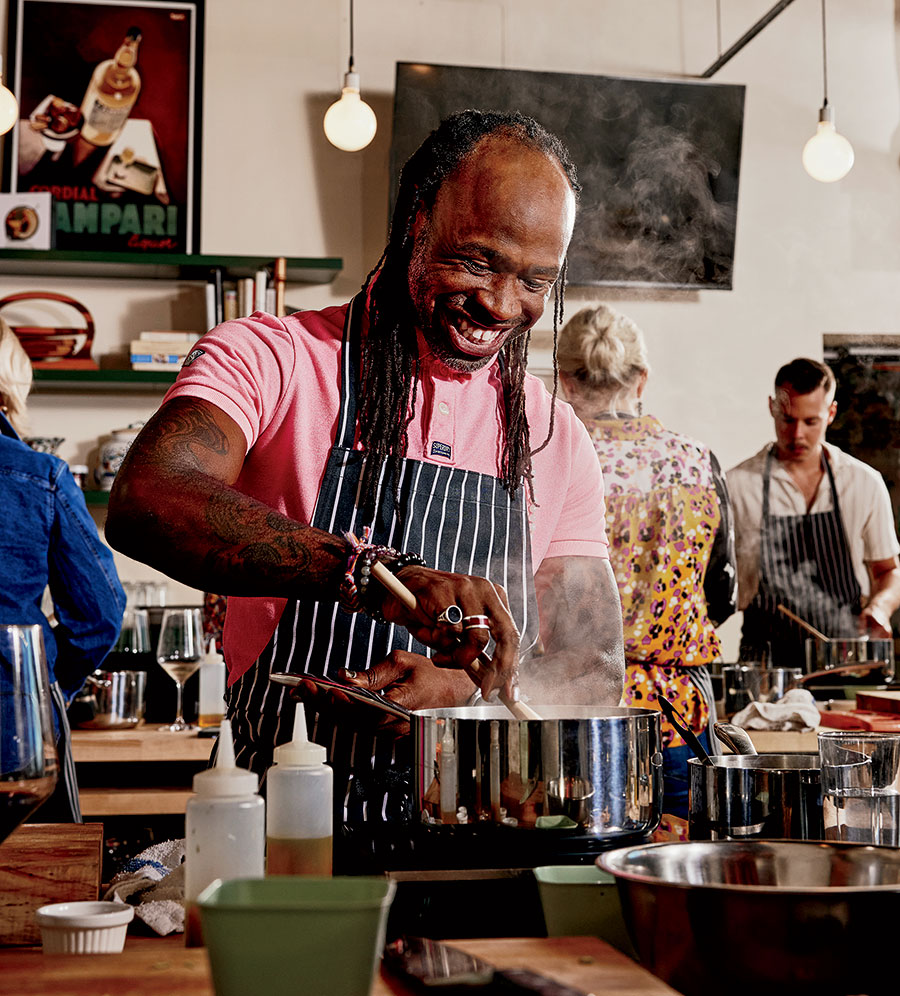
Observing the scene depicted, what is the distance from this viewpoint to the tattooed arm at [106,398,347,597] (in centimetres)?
121

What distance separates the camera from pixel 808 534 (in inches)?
181

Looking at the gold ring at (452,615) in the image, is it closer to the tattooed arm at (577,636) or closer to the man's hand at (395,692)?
the man's hand at (395,692)

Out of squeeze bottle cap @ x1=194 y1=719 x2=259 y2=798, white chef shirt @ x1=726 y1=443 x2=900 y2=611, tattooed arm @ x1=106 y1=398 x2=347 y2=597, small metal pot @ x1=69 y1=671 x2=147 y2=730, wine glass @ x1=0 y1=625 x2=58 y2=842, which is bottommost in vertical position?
small metal pot @ x1=69 y1=671 x2=147 y2=730

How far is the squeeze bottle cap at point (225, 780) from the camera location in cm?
81

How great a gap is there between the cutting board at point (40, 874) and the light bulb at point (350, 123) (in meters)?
3.25

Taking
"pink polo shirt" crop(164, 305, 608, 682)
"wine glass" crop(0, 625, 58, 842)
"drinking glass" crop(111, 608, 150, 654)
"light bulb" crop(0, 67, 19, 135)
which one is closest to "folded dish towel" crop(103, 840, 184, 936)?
"wine glass" crop(0, 625, 58, 842)

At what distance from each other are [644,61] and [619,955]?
15.5ft

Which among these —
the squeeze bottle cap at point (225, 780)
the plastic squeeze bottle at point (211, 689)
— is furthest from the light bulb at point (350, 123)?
the squeeze bottle cap at point (225, 780)

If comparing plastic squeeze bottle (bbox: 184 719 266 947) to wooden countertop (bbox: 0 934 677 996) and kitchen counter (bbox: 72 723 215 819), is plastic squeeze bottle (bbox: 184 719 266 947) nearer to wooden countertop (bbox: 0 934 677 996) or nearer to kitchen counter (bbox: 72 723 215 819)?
wooden countertop (bbox: 0 934 677 996)

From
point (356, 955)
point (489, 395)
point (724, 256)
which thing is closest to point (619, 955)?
point (356, 955)

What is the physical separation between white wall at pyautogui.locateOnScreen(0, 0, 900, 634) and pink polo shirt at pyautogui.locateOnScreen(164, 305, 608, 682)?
118 inches

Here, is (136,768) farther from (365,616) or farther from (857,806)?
(857,806)

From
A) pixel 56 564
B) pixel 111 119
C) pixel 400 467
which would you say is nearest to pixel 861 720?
pixel 400 467

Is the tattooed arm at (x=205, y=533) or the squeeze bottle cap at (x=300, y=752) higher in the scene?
Result: the tattooed arm at (x=205, y=533)
